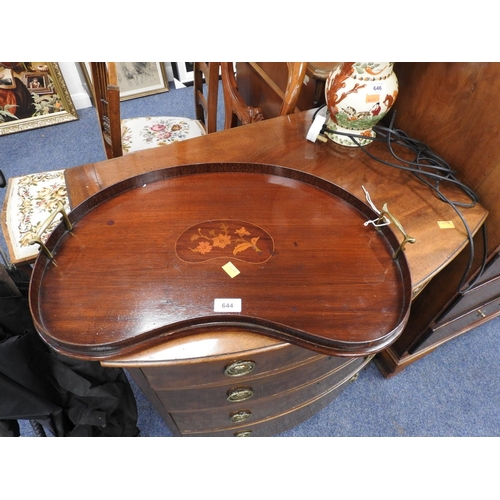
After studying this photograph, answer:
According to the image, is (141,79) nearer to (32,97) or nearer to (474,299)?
(32,97)

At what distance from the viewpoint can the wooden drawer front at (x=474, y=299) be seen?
973mm

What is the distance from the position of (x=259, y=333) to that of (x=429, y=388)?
1050mm

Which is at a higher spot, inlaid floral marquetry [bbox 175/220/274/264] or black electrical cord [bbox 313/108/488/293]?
black electrical cord [bbox 313/108/488/293]

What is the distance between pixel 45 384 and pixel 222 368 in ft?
1.50

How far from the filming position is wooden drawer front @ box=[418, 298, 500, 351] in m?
1.17

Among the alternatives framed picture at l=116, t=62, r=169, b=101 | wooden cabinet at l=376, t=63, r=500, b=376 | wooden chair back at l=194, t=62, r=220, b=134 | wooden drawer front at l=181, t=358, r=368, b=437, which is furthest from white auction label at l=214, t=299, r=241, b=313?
framed picture at l=116, t=62, r=169, b=101

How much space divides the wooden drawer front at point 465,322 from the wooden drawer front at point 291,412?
16.1 inches

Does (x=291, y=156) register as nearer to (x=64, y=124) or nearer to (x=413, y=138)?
(x=413, y=138)

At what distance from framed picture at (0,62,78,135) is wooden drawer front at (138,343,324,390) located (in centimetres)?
211

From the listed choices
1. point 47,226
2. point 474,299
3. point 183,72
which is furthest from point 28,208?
point 183,72

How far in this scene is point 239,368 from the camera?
0.57m

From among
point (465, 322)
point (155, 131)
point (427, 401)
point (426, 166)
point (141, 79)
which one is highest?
point (426, 166)

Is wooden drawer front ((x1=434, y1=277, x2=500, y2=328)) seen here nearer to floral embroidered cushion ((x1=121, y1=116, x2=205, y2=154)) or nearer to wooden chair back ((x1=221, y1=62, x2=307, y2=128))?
wooden chair back ((x1=221, y1=62, x2=307, y2=128))

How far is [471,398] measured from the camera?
1241 mm
